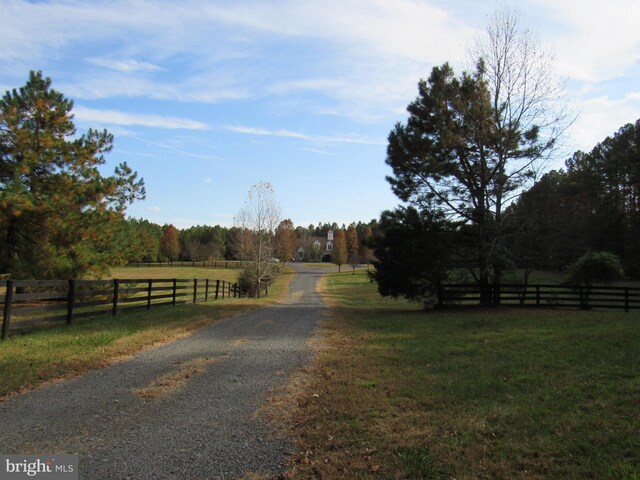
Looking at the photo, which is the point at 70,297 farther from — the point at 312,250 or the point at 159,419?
the point at 312,250

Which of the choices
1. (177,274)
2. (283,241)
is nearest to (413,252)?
(283,241)

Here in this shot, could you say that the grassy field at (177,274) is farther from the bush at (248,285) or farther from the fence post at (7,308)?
the fence post at (7,308)

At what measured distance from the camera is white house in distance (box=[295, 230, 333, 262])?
124125mm

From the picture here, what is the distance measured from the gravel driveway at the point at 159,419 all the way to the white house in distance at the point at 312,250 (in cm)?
11011

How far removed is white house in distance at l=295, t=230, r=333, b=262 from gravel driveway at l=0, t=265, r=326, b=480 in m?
110

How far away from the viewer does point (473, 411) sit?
17.0ft

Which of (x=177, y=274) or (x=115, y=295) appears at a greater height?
(x=115, y=295)

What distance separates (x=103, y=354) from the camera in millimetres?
8055

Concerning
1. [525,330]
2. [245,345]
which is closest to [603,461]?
[245,345]

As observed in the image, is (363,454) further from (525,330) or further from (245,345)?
(525,330)

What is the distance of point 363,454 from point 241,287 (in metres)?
34.1

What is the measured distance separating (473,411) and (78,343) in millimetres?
7225

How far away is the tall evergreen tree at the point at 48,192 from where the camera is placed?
1596 cm

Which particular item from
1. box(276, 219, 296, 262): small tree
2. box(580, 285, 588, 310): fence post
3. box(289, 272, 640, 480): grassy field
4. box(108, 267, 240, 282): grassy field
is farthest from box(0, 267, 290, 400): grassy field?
box(108, 267, 240, 282): grassy field
